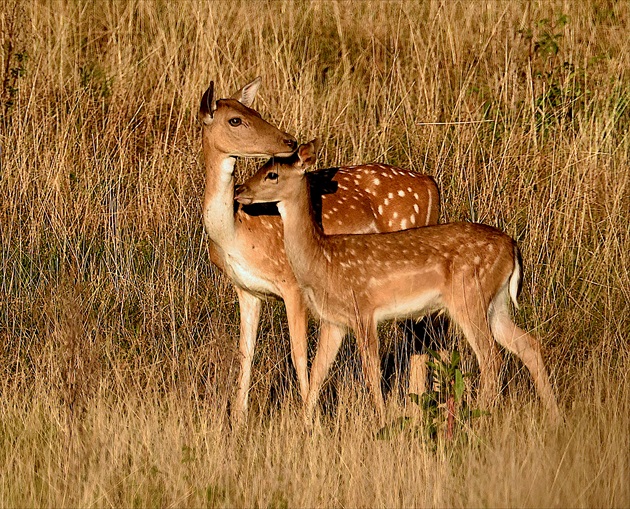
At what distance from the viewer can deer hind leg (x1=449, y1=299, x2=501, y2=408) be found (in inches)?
219

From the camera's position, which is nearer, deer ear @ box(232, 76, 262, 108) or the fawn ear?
the fawn ear

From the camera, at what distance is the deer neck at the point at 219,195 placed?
593 centimetres

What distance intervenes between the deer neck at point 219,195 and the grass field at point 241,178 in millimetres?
465

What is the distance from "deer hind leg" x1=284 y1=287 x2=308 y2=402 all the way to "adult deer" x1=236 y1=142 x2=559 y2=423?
21 cm

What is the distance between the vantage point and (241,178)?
25.7 ft

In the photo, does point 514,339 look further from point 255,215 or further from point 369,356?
point 255,215

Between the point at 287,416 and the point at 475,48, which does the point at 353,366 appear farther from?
the point at 475,48

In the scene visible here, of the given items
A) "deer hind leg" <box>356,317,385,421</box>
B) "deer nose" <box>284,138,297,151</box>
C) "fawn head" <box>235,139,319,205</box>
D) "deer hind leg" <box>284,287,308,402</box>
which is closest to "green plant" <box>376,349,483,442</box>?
"deer hind leg" <box>356,317,385,421</box>

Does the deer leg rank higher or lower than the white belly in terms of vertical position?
lower

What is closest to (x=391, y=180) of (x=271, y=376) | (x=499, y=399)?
(x=271, y=376)

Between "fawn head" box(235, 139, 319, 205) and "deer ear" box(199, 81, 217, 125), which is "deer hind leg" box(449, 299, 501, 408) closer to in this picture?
"fawn head" box(235, 139, 319, 205)

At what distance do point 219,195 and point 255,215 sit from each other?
32 centimetres

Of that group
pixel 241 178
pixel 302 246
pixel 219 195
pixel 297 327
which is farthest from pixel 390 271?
pixel 241 178

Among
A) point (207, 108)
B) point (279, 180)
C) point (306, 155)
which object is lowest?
point (279, 180)
